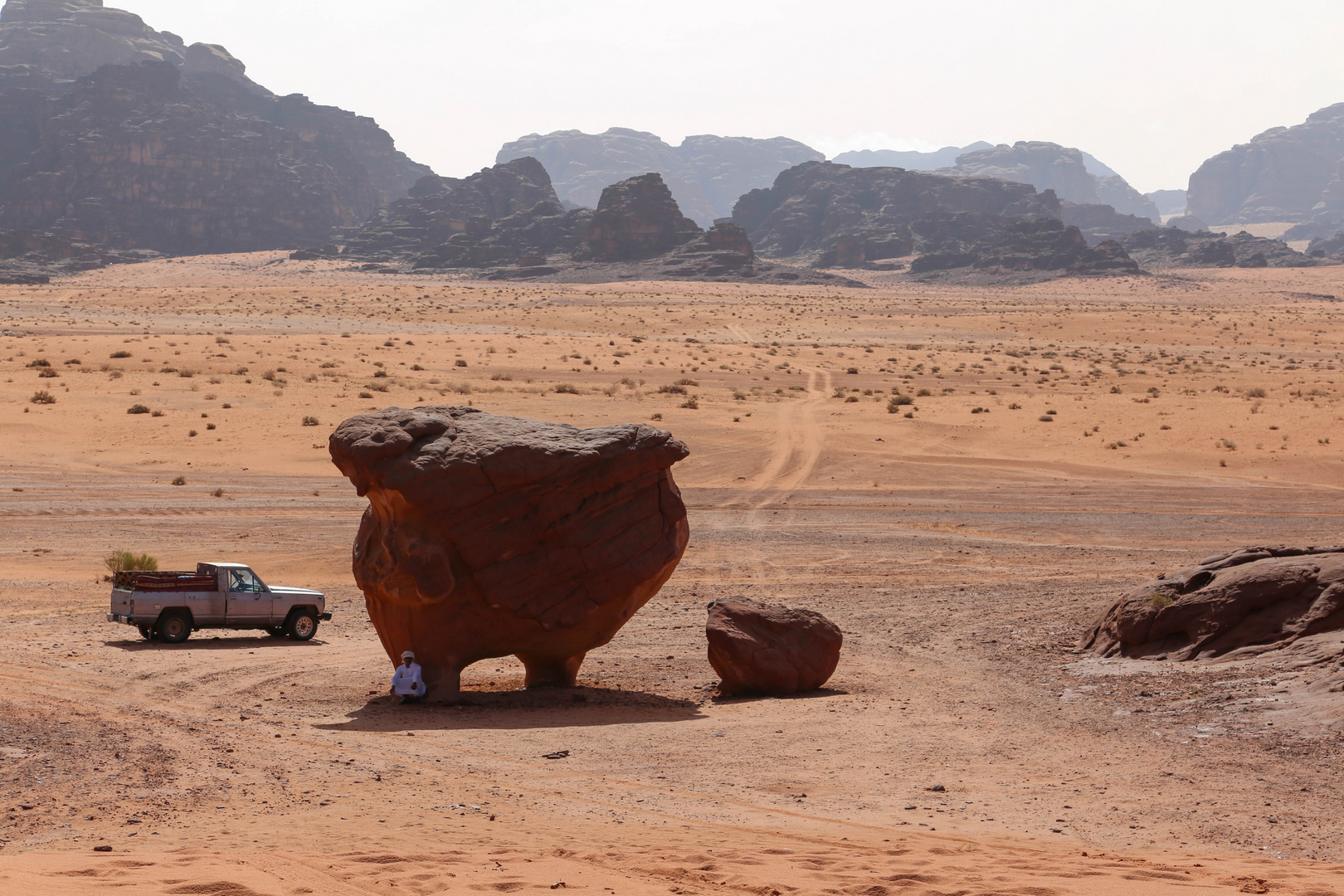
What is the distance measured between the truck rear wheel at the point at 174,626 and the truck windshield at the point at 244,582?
2.71 feet

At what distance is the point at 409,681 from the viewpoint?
13352 mm

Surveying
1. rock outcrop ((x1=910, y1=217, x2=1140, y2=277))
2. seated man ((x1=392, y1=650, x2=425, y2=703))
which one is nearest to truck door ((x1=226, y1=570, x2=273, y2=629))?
seated man ((x1=392, y1=650, x2=425, y2=703))

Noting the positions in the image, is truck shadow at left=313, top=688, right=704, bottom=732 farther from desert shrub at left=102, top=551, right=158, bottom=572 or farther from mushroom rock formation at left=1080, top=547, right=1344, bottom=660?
desert shrub at left=102, top=551, right=158, bottom=572

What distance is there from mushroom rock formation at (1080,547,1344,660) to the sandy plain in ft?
2.29

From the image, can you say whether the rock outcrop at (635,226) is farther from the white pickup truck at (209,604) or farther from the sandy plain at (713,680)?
the white pickup truck at (209,604)

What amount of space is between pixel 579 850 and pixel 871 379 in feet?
180

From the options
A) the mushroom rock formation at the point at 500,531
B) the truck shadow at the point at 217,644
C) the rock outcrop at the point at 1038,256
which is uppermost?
the rock outcrop at the point at 1038,256

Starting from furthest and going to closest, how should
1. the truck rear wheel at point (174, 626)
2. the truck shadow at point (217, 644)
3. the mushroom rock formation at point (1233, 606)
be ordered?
the truck rear wheel at point (174, 626) < the truck shadow at point (217, 644) < the mushroom rock formation at point (1233, 606)

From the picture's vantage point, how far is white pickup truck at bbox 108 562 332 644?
56.5 feet

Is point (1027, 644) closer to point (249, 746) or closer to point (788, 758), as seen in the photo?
point (788, 758)

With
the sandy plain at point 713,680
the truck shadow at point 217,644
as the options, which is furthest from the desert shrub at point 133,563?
the truck shadow at point 217,644

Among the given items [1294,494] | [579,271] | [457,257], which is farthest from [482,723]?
[457,257]

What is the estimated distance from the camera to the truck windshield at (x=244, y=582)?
1812 centimetres

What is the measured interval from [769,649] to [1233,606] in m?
Answer: 5.85
